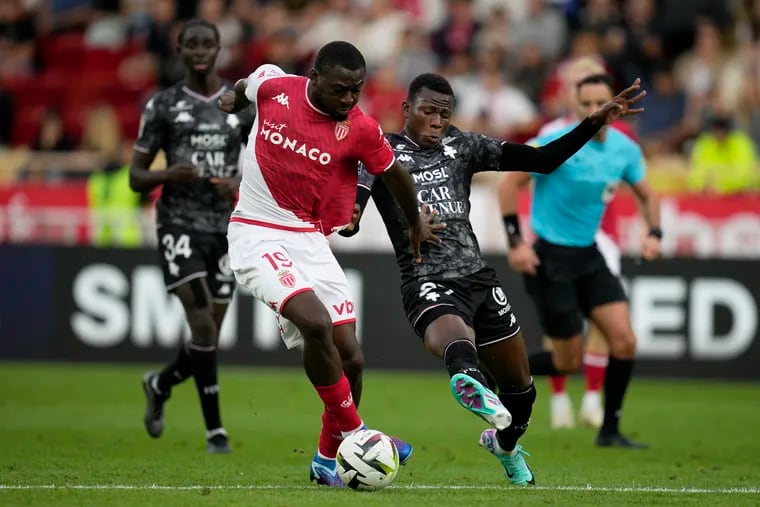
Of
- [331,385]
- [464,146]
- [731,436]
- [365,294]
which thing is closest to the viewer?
[331,385]

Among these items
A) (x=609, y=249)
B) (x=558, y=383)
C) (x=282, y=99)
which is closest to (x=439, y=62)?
(x=609, y=249)

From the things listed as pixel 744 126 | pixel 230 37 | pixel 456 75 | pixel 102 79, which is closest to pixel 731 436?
pixel 744 126

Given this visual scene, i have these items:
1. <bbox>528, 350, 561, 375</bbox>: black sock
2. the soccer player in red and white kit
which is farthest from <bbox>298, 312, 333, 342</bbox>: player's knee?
<bbox>528, 350, 561, 375</bbox>: black sock

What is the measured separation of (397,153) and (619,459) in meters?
3.12

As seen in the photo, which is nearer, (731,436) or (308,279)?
(308,279)

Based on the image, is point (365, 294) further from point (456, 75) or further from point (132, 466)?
point (132, 466)

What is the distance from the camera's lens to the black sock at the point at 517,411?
7969mm

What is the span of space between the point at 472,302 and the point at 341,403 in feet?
3.45

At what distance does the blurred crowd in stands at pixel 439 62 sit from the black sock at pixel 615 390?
6.66m

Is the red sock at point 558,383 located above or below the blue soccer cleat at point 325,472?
below

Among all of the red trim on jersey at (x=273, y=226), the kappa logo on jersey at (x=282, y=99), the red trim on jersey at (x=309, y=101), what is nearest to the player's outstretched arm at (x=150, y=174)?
the red trim on jersey at (x=273, y=226)

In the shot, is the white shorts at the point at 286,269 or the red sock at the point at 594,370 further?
the red sock at the point at 594,370

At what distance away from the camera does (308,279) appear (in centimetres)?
782

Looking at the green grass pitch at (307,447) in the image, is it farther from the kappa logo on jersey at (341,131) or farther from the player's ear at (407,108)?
the player's ear at (407,108)
